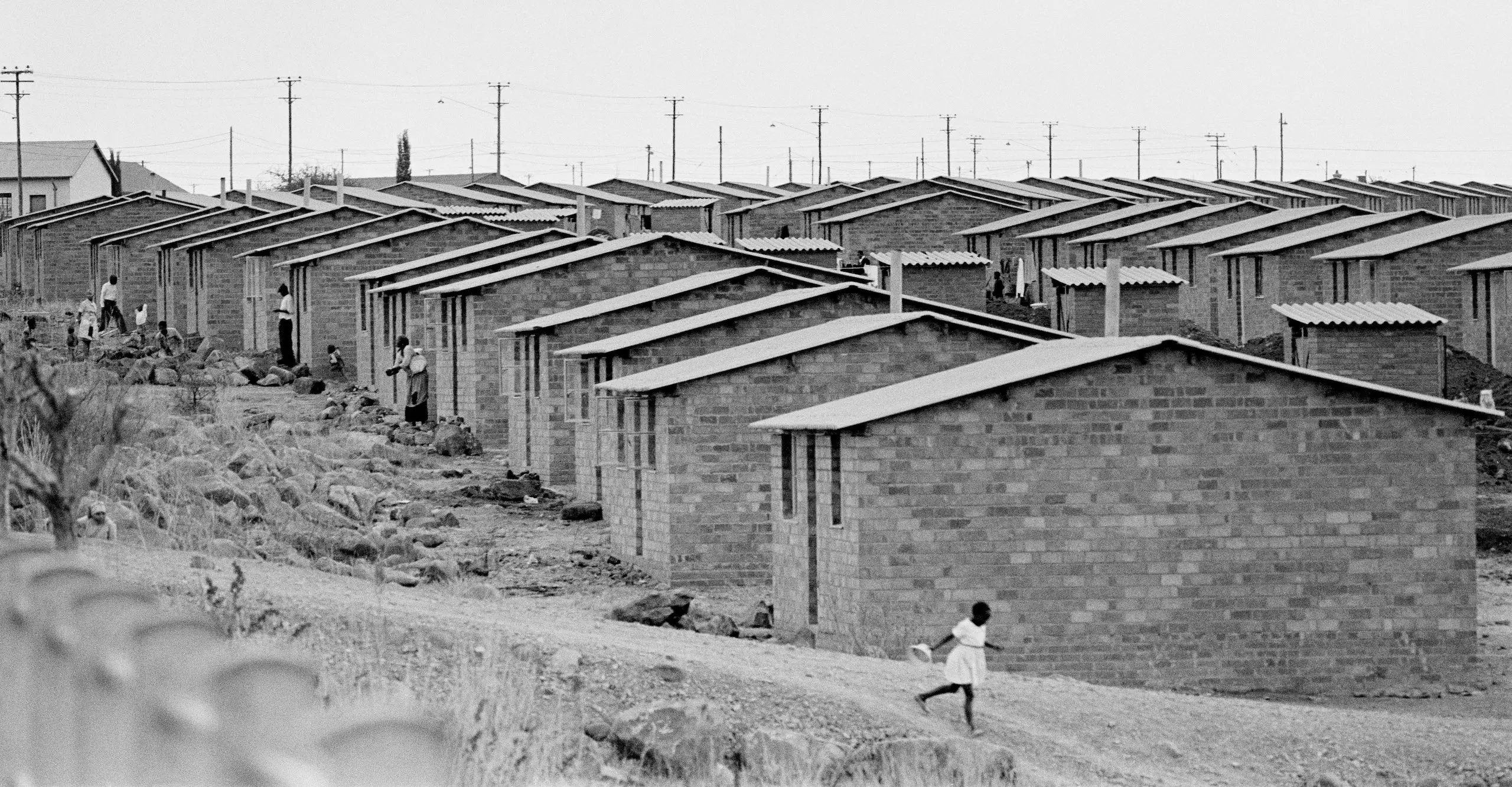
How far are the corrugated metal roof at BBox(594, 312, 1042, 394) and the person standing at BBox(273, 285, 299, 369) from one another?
1811cm

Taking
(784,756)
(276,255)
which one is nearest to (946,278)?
(276,255)

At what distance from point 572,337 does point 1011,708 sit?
14247 millimetres

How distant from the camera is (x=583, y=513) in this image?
2614cm

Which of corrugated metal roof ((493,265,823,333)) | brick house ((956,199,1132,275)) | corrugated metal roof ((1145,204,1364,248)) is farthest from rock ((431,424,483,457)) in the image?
brick house ((956,199,1132,275))

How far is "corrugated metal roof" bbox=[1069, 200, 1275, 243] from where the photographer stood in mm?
46469

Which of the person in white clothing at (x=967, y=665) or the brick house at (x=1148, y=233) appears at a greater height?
the brick house at (x=1148, y=233)

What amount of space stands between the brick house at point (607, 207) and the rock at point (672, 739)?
38.4 metres

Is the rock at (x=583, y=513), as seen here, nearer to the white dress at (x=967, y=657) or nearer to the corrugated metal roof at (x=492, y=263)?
the corrugated metal roof at (x=492, y=263)

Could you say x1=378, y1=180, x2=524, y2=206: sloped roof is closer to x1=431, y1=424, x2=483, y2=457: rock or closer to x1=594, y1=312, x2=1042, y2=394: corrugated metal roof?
x1=431, y1=424, x2=483, y2=457: rock

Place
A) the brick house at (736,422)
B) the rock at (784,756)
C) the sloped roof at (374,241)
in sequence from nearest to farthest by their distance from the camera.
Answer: the rock at (784,756) → the brick house at (736,422) → the sloped roof at (374,241)

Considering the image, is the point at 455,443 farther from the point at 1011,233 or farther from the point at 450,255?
the point at 1011,233

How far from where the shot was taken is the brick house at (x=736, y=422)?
22125mm

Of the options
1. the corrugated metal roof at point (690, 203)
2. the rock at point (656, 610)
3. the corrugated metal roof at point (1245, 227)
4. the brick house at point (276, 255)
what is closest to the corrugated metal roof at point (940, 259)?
the corrugated metal roof at point (1245, 227)

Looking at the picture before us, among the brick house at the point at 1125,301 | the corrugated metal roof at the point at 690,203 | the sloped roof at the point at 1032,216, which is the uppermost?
the corrugated metal roof at the point at 690,203
